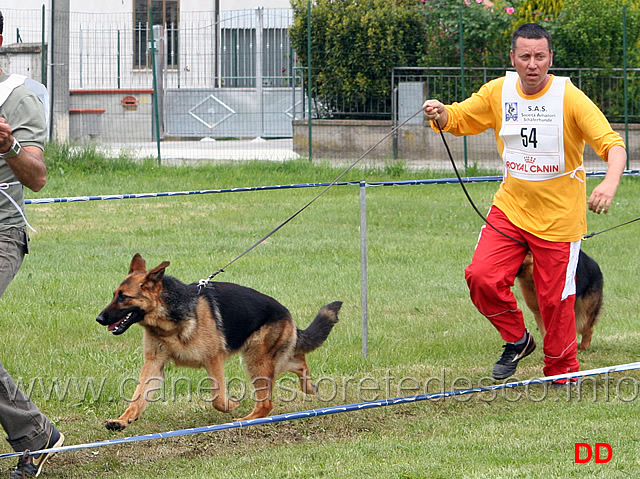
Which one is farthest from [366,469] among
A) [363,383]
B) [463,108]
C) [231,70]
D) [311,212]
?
[231,70]

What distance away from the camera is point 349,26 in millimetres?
18359

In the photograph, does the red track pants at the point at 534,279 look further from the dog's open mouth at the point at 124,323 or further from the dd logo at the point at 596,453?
the dog's open mouth at the point at 124,323

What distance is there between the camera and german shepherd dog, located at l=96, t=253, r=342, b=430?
502 centimetres

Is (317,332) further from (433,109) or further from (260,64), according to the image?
(260,64)

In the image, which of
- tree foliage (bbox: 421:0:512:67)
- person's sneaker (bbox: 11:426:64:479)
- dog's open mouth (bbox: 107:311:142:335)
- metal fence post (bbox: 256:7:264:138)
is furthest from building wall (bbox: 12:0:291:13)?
person's sneaker (bbox: 11:426:64:479)

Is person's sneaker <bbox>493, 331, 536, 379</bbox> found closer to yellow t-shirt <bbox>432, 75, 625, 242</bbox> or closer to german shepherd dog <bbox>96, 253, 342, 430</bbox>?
yellow t-shirt <bbox>432, 75, 625, 242</bbox>

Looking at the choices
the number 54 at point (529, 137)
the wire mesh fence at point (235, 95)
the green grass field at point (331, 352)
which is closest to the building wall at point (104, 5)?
the wire mesh fence at point (235, 95)

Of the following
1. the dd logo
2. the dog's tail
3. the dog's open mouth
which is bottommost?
the dd logo

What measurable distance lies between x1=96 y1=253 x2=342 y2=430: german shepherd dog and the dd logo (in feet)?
5.98

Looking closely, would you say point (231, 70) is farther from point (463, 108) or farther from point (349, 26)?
point (463, 108)

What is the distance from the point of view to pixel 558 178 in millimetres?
5789

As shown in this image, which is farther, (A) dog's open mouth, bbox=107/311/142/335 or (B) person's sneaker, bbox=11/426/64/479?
(A) dog's open mouth, bbox=107/311/142/335

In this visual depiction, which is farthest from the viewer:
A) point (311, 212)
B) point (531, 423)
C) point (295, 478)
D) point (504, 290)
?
point (311, 212)

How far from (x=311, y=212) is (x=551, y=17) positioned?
805 centimetres
